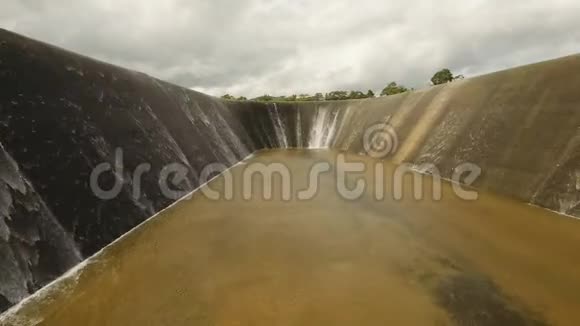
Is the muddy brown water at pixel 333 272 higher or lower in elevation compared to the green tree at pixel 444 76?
lower

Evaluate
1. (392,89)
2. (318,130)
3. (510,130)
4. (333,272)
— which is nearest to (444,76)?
(392,89)

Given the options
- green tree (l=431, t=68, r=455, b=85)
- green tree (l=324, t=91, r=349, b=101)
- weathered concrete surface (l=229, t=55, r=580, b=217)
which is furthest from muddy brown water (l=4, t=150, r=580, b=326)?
green tree (l=324, t=91, r=349, b=101)

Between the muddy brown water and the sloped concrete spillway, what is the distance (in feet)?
0.09

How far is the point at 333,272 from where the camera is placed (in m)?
5.00

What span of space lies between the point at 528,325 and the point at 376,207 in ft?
17.3

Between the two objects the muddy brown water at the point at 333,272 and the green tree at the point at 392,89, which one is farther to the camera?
the green tree at the point at 392,89

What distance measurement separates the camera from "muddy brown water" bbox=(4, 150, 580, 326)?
3.91 metres

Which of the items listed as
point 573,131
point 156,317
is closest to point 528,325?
point 156,317

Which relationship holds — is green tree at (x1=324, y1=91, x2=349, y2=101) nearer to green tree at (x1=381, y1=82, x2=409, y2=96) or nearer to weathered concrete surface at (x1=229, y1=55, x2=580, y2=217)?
green tree at (x1=381, y1=82, x2=409, y2=96)

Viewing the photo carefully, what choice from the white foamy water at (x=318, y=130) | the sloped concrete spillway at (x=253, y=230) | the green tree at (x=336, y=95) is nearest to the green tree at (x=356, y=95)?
the green tree at (x=336, y=95)

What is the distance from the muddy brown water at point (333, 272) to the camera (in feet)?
12.8

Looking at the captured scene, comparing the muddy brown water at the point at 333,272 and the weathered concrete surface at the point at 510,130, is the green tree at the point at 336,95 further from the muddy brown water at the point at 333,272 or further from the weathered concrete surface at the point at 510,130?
the muddy brown water at the point at 333,272

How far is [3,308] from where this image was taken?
3871 mm

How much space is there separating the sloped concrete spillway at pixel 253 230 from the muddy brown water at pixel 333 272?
0.03m
